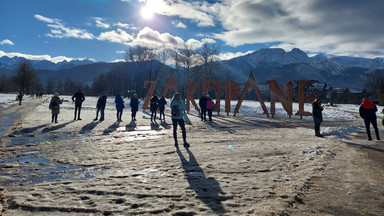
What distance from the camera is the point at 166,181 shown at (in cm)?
449

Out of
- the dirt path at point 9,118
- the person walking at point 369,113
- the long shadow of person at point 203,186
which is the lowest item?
the long shadow of person at point 203,186

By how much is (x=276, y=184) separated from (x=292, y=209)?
3.29 feet

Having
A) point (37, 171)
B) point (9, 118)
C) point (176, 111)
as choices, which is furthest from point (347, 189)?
point (9, 118)

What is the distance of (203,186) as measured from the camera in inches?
168

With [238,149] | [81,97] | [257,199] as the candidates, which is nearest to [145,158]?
[238,149]

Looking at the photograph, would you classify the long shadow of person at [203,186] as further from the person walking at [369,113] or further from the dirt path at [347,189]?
the person walking at [369,113]

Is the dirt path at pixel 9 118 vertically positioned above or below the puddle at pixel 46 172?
above

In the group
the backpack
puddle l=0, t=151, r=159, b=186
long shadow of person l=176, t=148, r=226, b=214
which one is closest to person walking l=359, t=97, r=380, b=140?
the backpack

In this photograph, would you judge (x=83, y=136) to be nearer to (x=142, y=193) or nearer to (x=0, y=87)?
(x=142, y=193)

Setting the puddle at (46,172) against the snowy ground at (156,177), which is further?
the puddle at (46,172)

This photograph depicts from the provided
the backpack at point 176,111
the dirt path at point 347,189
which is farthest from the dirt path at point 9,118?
the dirt path at point 347,189

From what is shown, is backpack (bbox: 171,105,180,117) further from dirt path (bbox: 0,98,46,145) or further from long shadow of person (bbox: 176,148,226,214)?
dirt path (bbox: 0,98,46,145)

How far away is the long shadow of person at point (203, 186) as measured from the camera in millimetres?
3537

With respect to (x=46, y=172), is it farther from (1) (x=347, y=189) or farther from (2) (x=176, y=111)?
(1) (x=347, y=189)
